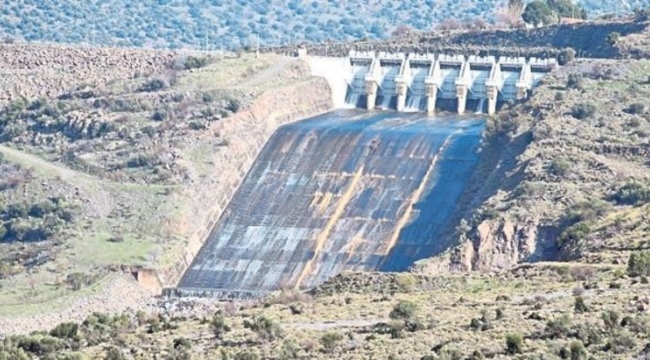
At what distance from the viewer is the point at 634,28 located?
164750 mm

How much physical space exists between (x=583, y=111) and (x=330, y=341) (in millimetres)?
52591

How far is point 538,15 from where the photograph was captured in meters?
178

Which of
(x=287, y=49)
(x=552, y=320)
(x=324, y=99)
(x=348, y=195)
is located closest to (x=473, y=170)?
(x=348, y=195)

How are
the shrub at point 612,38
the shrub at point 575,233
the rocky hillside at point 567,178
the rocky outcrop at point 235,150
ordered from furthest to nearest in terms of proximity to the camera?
the shrub at point 612,38, the rocky outcrop at point 235,150, the rocky hillside at point 567,178, the shrub at point 575,233

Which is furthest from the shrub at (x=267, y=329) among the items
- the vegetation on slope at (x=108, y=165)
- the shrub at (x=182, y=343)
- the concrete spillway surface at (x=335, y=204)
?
the concrete spillway surface at (x=335, y=204)

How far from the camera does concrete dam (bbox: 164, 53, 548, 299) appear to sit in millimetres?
131875

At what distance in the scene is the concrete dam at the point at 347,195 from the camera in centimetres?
13188

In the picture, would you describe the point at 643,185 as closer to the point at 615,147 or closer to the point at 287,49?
the point at 615,147

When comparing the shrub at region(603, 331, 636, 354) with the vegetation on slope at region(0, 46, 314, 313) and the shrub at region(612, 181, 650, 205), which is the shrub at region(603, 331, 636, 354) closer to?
the shrub at region(612, 181, 650, 205)

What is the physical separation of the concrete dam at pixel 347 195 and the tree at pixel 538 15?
16.0m

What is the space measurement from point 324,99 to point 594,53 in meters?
15.9

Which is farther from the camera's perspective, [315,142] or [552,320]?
[315,142]

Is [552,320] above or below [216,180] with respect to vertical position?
above

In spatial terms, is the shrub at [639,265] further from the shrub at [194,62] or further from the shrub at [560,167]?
the shrub at [194,62]
